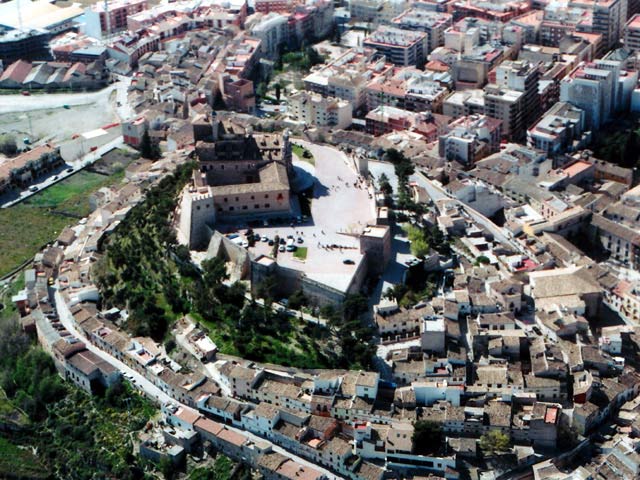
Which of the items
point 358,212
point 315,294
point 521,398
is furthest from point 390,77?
point 521,398

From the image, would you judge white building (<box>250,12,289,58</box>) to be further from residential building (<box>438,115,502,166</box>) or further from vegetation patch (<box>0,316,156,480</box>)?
vegetation patch (<box>0,316,156,480</box>)

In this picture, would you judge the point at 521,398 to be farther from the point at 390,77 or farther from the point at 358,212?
the point at 390,77

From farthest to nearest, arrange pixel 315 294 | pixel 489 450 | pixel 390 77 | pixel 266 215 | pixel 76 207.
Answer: pixel 390 77
pixel 76 207
pixel 266 215
pixel 315 294
pixel 489 450

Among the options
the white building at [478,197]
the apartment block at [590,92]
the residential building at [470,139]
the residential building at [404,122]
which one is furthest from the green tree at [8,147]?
the apartment block at [590,92]

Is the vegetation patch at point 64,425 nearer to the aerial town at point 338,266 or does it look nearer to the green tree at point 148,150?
the aerial town at point 338,266

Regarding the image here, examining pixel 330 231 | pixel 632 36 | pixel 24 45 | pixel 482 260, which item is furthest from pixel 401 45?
pixel 24 45

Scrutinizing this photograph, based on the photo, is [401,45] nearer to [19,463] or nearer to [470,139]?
[470,139]

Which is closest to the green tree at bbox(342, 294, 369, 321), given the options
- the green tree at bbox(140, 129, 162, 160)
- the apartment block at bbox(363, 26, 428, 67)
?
the green tree at bbox(140, 129, 162, 160)
